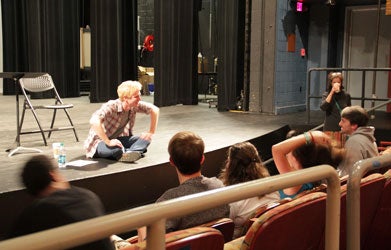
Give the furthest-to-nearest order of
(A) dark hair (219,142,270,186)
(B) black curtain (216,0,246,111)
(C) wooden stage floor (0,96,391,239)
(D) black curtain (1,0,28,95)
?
(D) black curtain (1,0,28,95), (B) black curtain (216,0,246,111), (C) wooden stage floor (0,96,391,239), (A) dark hair (219,142,270,186)

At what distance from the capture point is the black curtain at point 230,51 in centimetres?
923

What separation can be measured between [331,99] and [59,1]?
7798 mm

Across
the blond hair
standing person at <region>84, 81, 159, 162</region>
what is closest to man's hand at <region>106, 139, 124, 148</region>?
standing person at <region>84, 81, 159, 162</region>

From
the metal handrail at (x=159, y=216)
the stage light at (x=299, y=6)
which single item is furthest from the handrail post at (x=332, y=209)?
the stage light at (x=299, y=6)

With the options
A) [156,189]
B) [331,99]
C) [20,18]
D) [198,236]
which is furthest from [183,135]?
[20,18]

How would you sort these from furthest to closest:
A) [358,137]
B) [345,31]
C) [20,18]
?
1. [20,18]
2. [345,31]
3. [358,137]

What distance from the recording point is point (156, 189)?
14.4 feet

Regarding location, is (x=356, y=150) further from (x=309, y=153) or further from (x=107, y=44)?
(x=107, y=44)

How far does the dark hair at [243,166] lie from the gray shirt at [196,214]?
0.89ft

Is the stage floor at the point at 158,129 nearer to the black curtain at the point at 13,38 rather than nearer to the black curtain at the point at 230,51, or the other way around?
the black curtain at the point at 230,51

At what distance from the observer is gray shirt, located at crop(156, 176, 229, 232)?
2.13 metres

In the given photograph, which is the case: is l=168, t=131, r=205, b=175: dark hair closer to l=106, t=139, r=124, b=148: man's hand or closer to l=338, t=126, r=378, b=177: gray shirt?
l=338, t=126, r=378, b=177: gray shirt

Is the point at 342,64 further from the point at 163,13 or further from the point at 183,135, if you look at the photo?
the point at 183,135

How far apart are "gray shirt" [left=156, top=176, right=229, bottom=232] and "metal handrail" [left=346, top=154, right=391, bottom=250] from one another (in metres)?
0.53
